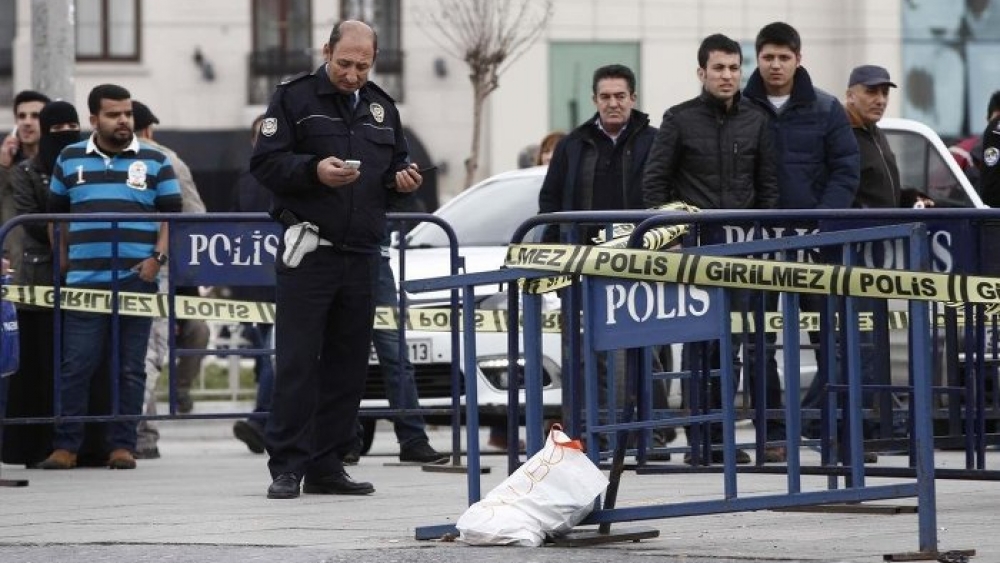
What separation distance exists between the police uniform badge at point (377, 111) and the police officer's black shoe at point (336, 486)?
1.46m

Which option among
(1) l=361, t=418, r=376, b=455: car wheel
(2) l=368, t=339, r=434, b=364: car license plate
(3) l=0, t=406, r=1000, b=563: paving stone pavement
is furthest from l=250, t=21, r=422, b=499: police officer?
(1) l=361, t=418, r=376, b=455: car wheel

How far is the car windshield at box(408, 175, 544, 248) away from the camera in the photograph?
1491cm

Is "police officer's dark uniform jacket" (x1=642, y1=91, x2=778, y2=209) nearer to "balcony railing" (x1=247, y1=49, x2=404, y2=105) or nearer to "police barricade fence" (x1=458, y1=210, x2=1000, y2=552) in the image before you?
"police barricade fence" (x1=458, y1=210, x2=1000, y2=552)

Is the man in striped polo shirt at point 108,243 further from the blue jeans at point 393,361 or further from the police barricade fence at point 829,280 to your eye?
the police barricade fence at point 829,280

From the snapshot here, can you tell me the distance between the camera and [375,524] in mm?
8836

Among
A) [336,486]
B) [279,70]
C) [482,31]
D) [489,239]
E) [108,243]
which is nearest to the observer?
Answer: [336,486]

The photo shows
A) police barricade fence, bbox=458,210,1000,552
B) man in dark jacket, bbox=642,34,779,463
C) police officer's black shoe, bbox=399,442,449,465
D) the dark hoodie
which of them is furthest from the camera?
the dark hoodie

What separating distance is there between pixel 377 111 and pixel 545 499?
2.87 meters

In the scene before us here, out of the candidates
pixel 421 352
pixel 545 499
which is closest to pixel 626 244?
pixel 545 499

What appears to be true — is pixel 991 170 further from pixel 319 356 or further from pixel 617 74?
pixel 319 356

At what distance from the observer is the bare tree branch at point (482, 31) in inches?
1173

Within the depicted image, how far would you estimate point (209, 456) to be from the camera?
1548cm

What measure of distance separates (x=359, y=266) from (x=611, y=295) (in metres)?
2.60

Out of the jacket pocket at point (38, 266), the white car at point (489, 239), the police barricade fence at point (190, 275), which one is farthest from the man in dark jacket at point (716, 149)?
the jacket pocket at point (38, 266)
